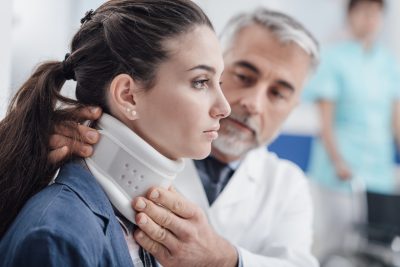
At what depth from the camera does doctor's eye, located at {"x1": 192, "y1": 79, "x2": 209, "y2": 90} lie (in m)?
1.03

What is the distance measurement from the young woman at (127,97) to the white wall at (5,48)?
0.22m

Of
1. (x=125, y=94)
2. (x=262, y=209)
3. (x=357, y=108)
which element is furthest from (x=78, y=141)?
(x=357, y=108)

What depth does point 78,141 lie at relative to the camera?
3.38ft

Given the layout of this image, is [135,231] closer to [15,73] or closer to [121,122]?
[121,122]

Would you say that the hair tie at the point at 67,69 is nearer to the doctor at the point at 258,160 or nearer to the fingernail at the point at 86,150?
the fingernail at the point at 86,150

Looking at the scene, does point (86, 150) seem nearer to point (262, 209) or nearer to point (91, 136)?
point (91, 136)

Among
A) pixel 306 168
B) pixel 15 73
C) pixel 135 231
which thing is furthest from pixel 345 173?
pixel 135 231

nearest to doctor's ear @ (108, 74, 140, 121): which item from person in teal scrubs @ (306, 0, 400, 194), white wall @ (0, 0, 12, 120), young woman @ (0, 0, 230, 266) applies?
young woman @ (0, 0, 230, 266)

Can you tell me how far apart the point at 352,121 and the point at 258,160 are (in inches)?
76.7

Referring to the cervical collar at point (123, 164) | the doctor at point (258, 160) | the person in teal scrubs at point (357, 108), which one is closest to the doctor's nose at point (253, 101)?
the doctor at point (258, 160)

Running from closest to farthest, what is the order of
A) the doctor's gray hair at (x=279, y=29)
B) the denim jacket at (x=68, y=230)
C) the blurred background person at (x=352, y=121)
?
the denim jacket at (x=68, y=230) < the doctor's gray hair at (x=279, y=29) < the blurred background person at (x=352, y=121)

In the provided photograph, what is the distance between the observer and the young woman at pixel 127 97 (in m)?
1.01

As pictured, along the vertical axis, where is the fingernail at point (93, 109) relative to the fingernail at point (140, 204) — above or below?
above

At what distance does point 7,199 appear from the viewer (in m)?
1.01
